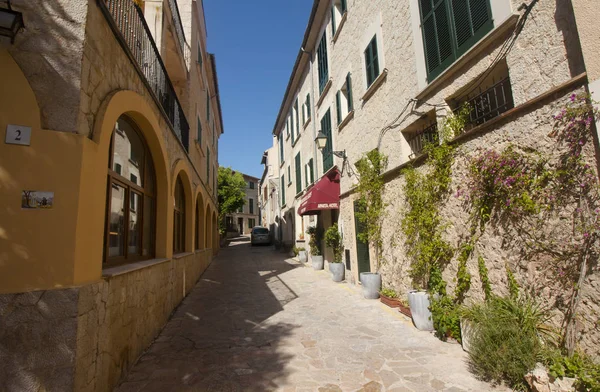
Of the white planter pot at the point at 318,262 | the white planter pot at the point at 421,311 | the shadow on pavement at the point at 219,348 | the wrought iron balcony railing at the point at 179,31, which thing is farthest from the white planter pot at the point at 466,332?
the wrought iron balcony railing at the point at 179,31

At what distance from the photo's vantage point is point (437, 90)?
5438mm

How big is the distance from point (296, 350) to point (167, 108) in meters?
5.38

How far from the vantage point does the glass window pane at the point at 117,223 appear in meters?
3.96

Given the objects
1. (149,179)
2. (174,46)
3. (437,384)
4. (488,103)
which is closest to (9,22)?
(149,179)

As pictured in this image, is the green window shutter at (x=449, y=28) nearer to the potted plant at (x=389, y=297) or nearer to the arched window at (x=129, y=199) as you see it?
the potted plant at (x=389, y=297)

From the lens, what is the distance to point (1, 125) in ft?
8.34

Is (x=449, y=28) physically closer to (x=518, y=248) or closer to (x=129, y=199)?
(x=518, y=248)

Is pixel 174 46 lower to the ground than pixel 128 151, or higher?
higher

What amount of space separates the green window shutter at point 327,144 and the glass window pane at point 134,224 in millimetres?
7734

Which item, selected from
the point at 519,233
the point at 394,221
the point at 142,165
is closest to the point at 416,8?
the point at 394,221

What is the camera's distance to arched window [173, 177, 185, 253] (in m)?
8.35

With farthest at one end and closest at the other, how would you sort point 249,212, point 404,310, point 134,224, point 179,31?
1. point 249,212
2. point 179,31
3. point 404,310
4. point 134,224

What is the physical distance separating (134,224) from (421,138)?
5.47 meters

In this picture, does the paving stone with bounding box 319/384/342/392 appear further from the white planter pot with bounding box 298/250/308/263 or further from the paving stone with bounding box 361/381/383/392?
the white planter pot with bounding box 298/250/308/263
